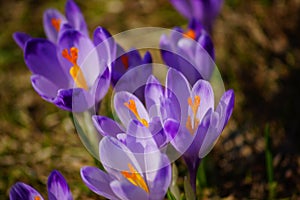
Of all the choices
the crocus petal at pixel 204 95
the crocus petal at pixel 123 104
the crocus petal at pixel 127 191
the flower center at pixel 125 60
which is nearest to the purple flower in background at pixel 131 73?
the flower center at pixel 125 60

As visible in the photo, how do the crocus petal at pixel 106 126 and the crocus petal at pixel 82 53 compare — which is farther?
the crocus petal at pixel 82 53

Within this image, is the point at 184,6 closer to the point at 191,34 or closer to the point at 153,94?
the point at 191,34

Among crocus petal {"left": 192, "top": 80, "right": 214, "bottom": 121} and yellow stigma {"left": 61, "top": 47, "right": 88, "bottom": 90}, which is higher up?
yellow stigma {"left": 61, "top": 47, "right": 88, "bottom": 90}

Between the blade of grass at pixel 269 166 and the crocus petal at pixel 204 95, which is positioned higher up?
the crocus petal at pixel 204 95

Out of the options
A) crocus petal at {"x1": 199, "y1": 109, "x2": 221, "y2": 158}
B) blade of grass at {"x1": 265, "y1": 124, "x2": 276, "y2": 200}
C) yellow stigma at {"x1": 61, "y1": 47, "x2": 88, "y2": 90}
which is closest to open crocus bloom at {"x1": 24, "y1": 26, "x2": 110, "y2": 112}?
yellow stigma at {"x1": 61, "y1": 47, "x2": 88, "y2": 90}

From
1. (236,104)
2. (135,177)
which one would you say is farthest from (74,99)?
(236,104)

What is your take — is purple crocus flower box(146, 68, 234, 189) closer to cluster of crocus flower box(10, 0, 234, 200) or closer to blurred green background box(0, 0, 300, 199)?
cluster of crocus flower box(10, 0, 234, 200)

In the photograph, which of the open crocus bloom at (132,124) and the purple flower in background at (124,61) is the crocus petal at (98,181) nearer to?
the open crocus bloom at (132,124)
